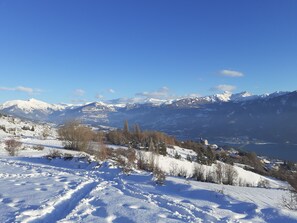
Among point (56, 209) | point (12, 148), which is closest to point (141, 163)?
point (56, 209)

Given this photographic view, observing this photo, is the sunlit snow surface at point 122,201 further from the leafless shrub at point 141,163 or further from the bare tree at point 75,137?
the bare tree at point 75,137

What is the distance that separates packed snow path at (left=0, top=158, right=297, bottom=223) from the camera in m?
7.87

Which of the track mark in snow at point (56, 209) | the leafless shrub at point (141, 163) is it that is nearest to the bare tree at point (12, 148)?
the leafless shrub at point (141, 163)

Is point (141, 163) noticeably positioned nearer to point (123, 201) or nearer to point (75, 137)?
point (123, 201)


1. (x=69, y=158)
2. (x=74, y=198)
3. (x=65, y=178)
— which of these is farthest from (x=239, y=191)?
(x=69, y=158)

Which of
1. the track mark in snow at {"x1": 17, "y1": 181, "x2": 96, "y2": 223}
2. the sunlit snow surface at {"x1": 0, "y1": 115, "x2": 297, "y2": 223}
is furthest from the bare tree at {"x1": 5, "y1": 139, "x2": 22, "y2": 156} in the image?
the track mark in snow at {"x1": 17, "y1": 181, "x2": 96, "y2": 223}

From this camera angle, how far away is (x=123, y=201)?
937 centimetres

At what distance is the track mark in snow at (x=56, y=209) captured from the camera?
24.5 feet

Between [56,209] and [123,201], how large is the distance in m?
1.86

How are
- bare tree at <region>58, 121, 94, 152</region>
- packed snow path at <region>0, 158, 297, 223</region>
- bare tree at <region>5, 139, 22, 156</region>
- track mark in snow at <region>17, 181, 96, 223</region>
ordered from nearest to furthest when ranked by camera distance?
1. track mark in snow at <region>17, 181, 96, 223</region>
2. packed snow path at <region>0, 158, 297, 223</region>
3. bare tree at <region>5, 139, 22, 156</region>
4. bare tree at <region>58, 121, 94, 152</region>

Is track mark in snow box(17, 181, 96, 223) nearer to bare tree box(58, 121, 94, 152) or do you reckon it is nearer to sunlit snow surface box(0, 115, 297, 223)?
sunlit snow surface box(0, 115, 297, 223)

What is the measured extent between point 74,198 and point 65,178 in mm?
3757

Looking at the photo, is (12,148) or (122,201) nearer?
(122,201)

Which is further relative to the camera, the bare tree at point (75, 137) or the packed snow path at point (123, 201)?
the bare tree at point (75, 137)
